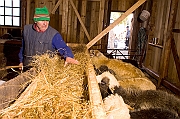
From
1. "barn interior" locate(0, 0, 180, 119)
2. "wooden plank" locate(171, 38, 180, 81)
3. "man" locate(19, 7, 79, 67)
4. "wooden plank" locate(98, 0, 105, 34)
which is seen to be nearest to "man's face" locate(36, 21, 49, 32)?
"man" locate(19, 7, 79, 67)

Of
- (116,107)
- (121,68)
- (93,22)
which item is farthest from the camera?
(93,22)

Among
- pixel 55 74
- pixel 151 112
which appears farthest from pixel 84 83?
pixel 151 112

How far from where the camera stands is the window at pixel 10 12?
10586 millimetres

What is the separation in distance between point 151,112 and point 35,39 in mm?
2292

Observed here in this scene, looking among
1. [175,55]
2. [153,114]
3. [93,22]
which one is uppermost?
[93,22]

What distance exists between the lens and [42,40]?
389 cm

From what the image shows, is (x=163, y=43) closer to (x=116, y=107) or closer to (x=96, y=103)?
(x=116, y=107)

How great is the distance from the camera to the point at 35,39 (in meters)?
3.91

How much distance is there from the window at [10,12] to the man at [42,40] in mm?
7151

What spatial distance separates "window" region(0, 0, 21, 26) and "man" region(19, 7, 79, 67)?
23.5ft

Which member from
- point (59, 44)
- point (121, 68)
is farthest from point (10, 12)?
point (59, 44)

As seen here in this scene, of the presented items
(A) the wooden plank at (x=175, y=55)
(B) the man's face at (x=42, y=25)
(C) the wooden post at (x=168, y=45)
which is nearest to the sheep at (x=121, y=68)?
(A) the wooden plank at (x=175, y=55)

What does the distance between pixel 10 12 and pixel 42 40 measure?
7.63 metres

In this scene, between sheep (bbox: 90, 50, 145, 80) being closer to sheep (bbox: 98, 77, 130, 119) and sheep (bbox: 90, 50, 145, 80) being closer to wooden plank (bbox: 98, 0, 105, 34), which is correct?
sheep (bbox: 98, 77, 130, 119)
